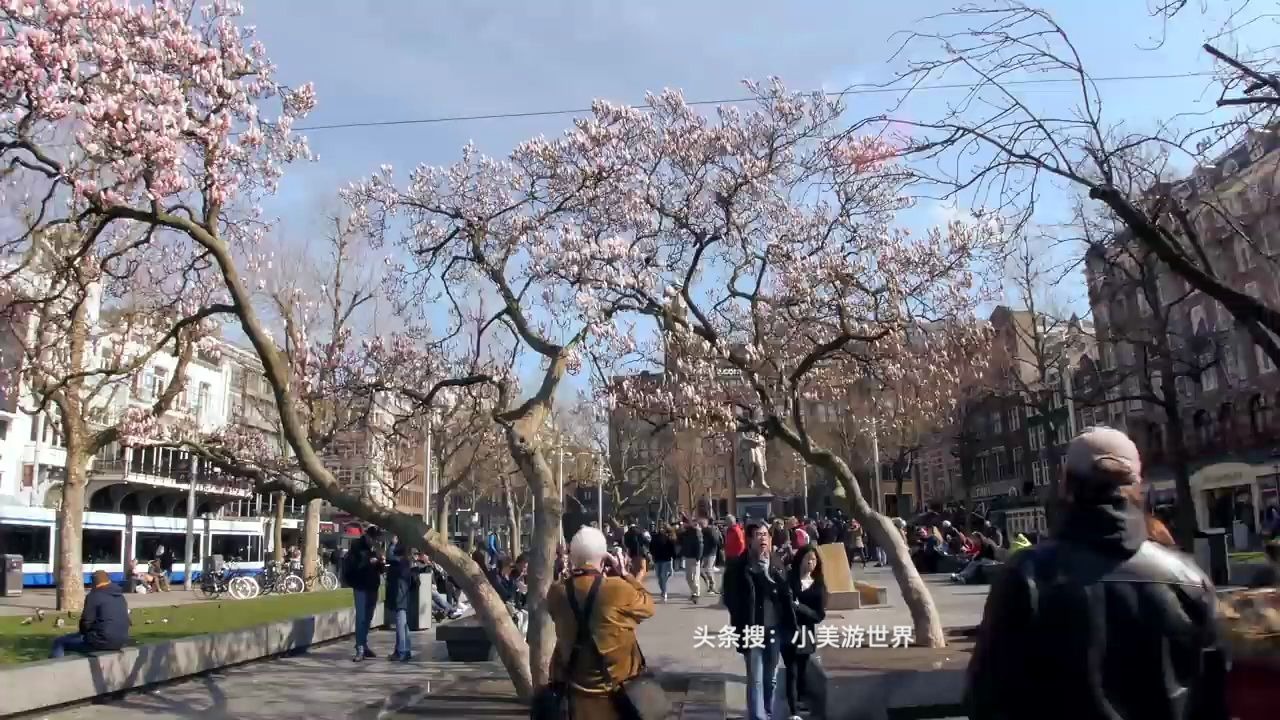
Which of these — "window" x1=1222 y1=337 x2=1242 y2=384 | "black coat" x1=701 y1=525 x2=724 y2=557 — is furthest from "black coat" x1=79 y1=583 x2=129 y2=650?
"window" x1=1222 y1=337 x2=1242 y2=384

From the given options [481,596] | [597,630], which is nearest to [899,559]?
[481,596]

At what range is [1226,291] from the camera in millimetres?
8500

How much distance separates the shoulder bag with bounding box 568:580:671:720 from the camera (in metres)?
5.37

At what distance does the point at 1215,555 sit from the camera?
63.4 feet

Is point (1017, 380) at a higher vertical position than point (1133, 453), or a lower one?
higher

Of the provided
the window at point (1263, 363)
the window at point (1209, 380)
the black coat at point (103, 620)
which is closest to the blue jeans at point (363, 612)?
the black coat at point (103, 620)

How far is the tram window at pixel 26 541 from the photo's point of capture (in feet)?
119

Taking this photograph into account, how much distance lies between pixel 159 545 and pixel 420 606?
112ft

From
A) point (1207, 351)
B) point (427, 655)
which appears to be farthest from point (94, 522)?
point (1207, 351)

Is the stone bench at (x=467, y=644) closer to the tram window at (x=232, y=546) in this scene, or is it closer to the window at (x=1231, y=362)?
the window at (x=1231, y=362)

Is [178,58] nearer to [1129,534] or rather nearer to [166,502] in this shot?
[1129,534]

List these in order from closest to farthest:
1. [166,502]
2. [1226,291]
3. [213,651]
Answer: [1226,291] → [213,651] → [166,502]

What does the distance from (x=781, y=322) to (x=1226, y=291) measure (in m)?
7.28

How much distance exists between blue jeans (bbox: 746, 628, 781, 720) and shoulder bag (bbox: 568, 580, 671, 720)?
3.49 meters
